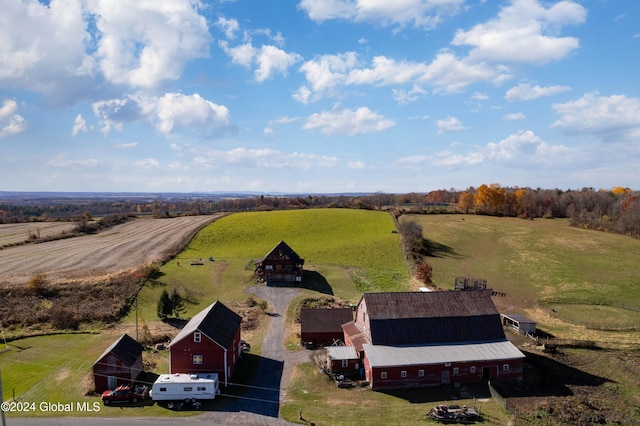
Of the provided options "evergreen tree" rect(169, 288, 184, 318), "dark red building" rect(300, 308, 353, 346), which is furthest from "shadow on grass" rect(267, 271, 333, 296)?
"evergreen tree" rect(169, 288, 184, 318)

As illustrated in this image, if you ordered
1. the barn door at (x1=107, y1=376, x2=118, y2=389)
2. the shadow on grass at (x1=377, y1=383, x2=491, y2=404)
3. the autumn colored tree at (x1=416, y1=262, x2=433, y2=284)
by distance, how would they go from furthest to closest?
the autumn colored tree at (x1=416, y1=262, x2=433, y2=284) < the barn door at (x1=107, y1=376, x2=118, y2=389) < the shadow on grass at (x1=377, y1=383, x2=491, y2=404)

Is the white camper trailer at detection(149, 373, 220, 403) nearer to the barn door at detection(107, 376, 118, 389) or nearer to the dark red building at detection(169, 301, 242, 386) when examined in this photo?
the dark red building at detection(169, 301, 242, 386)

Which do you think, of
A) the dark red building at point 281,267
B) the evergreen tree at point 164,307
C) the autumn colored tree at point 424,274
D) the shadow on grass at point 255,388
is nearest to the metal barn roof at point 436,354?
the shadow on grass at point 255,388

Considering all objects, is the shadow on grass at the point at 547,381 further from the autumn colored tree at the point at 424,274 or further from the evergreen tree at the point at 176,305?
the evergreen tree at the point at 176,305

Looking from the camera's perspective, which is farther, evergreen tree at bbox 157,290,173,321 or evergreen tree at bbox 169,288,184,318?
evergreen tree at bbox 169,288,184,318

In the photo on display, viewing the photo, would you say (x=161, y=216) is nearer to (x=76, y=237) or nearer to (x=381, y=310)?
(x=76, y=237)

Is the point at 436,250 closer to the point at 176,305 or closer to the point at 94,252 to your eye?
the point at 176,305

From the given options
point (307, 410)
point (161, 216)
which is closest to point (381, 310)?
point (307, 410)
